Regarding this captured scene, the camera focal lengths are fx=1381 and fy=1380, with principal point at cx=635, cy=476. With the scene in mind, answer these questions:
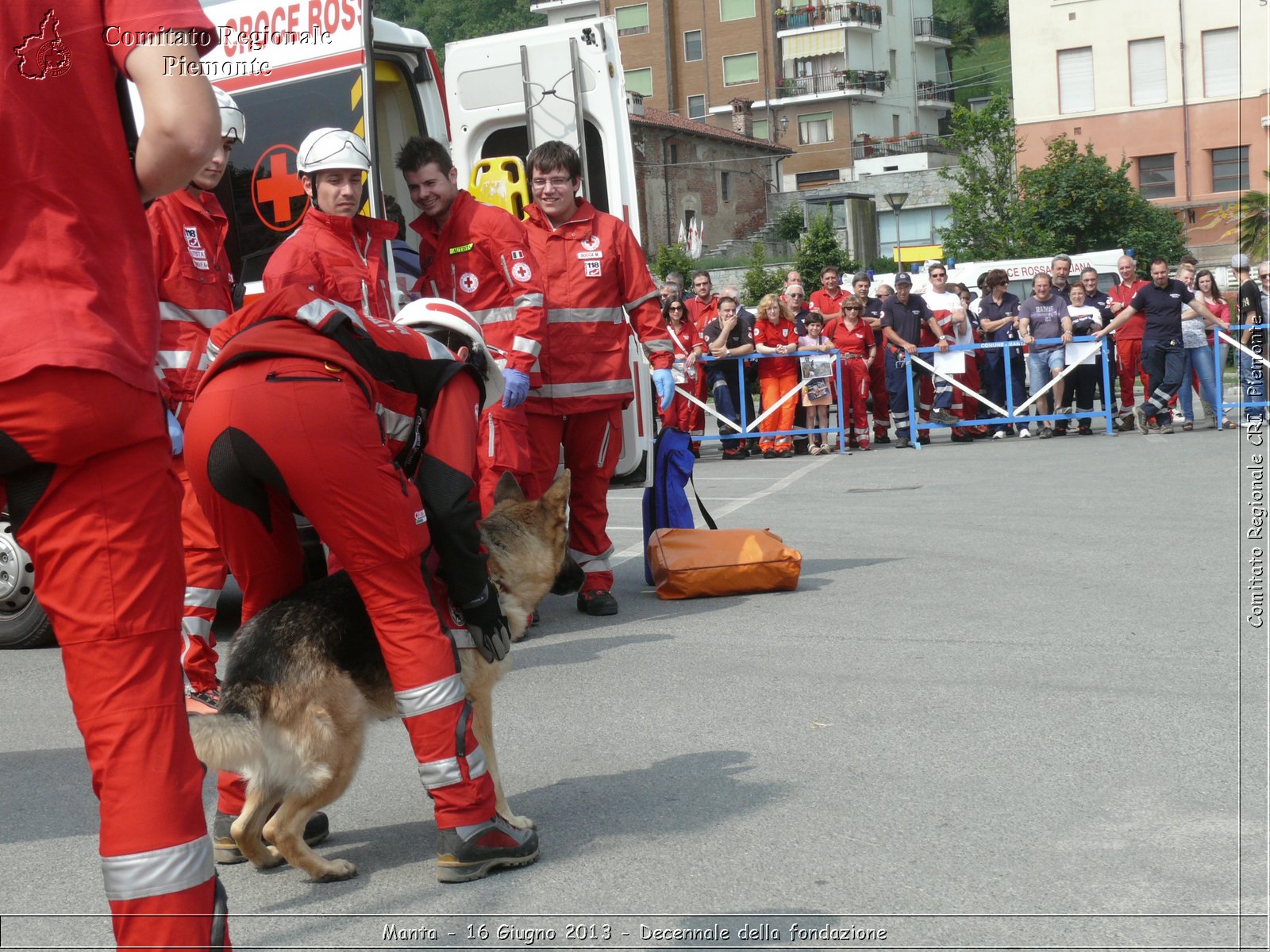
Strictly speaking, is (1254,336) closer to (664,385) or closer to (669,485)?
(669,485)

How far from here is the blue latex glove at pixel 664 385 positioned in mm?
Result: 7635

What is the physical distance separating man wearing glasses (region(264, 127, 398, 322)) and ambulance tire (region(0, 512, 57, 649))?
2.26 meters

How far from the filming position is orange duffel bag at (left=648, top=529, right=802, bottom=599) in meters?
7.54

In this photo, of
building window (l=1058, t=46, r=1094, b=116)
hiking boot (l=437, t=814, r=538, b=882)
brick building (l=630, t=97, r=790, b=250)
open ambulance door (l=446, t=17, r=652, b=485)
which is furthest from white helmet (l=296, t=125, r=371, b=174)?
brick building (l=630, t=97, r=790, b=250)

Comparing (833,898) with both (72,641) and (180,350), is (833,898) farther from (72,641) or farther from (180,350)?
(180,350)

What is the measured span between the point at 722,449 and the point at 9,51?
15.7m

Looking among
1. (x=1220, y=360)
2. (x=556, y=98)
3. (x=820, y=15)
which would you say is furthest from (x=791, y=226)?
(x=556, y=98)

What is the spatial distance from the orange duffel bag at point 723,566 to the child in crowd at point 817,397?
919cm

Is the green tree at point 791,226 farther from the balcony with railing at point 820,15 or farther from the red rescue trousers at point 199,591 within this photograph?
the red rescue trousers at point 199,591

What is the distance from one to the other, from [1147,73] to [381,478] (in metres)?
54.4

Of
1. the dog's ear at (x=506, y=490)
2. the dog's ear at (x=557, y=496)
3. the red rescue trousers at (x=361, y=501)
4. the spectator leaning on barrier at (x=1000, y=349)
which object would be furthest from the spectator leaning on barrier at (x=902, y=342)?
the red rescue trousers at (x=361, y=501)

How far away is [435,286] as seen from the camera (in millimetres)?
7230

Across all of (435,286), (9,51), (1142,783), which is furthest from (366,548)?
(435,286)

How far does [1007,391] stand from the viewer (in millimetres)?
16938
